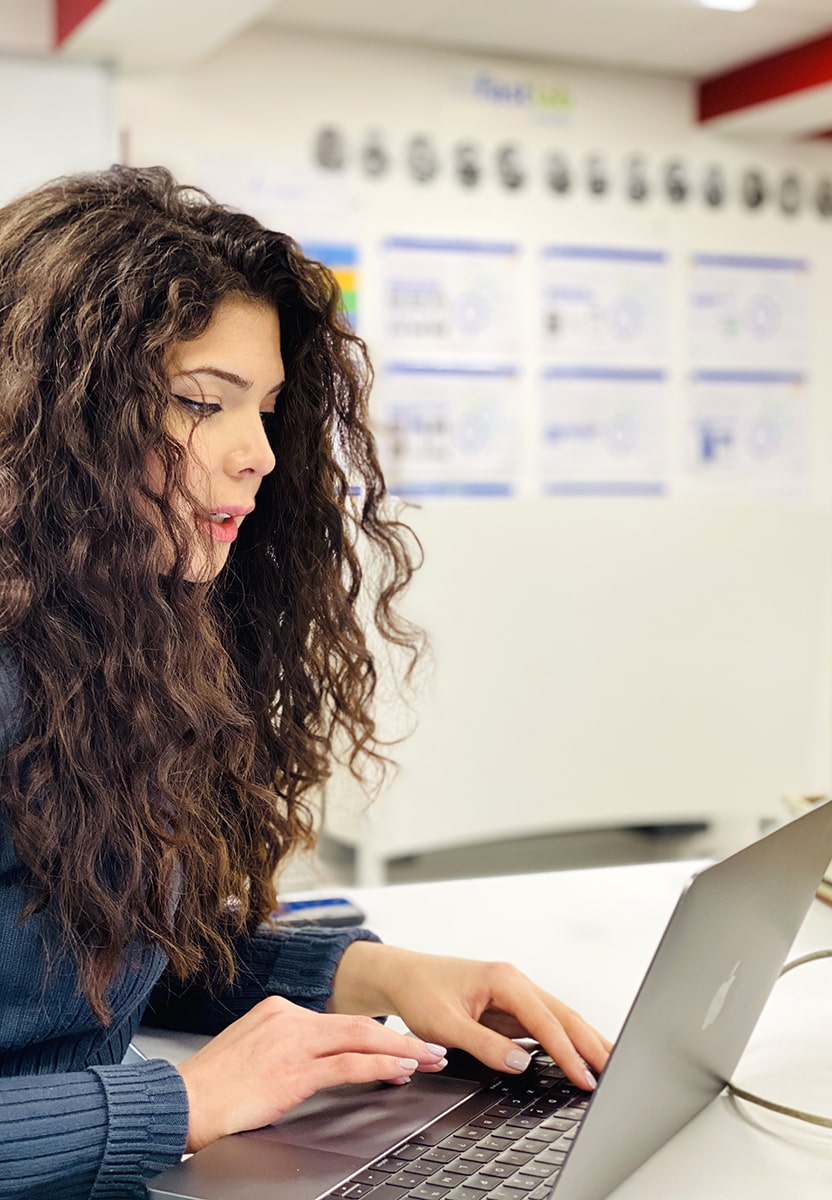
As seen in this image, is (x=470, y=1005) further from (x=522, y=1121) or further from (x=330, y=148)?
(x=330, y=148)

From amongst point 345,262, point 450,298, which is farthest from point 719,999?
point 450,298

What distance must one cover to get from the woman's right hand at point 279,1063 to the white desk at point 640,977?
18 centimetres

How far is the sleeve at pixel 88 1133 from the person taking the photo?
792 millimetres

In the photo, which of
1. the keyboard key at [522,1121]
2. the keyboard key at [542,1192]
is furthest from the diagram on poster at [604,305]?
the keyboard key at [542,1192]

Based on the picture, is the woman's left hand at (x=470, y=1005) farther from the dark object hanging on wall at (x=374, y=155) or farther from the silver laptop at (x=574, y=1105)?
the dark object hanging on wall at (x=374, y=155)

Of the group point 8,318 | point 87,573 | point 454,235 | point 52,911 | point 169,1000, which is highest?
point 454,235

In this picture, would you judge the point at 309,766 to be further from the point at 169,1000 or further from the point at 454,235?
the point at 454,235

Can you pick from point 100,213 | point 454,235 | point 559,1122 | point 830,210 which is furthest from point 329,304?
point 830,210

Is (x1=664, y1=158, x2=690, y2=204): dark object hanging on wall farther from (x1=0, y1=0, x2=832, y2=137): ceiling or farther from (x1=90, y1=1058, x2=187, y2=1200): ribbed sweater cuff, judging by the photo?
(x1=90, y1=1058, x2=187, y2=1200): ribbed sweater cuff

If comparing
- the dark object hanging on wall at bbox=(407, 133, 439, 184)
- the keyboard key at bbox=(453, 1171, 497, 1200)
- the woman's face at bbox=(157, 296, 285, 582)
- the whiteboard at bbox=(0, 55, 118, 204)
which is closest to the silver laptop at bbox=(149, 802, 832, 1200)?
the keyboard key at bbox=(453, 1171, 497, 1200)

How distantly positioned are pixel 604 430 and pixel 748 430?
626 mm

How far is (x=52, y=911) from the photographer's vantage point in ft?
2.91

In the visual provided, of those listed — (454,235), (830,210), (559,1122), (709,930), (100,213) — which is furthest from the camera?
(830,210)

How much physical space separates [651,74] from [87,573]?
182 inches
